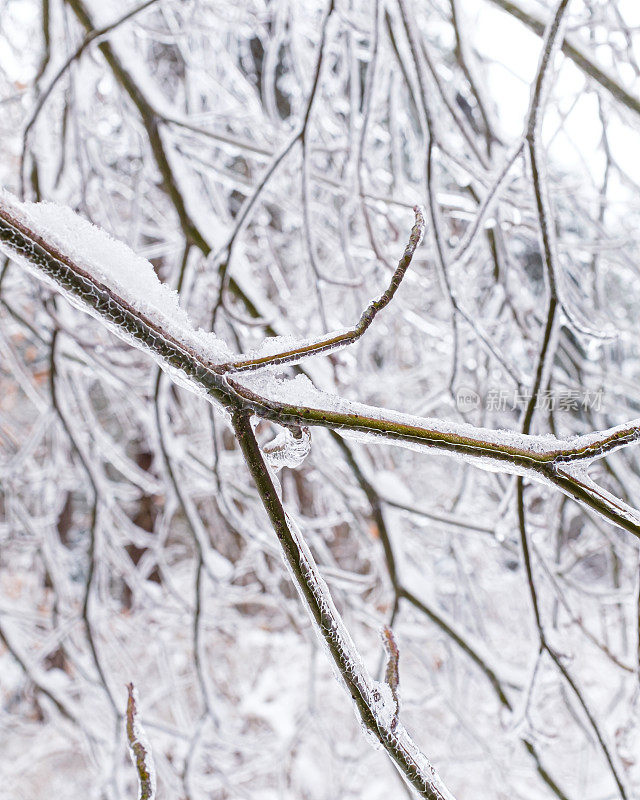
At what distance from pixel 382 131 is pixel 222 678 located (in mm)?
3573

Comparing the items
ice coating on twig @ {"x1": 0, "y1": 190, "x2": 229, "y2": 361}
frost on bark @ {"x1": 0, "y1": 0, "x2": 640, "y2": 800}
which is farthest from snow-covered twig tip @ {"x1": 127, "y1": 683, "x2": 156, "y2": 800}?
ice coating on twig @ {"x1": 0, "y1": 190, "x2": 229, "y2": 361}

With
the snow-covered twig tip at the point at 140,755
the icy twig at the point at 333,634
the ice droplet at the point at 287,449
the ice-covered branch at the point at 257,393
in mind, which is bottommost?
the snow-covered twig tip at the point at 140,755

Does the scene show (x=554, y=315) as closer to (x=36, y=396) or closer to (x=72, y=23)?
(x=72, y=23)

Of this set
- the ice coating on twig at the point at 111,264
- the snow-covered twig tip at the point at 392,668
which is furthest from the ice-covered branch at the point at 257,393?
the snow-covered twig tip at the point at 392,668

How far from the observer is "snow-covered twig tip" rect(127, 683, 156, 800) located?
16.3 inches

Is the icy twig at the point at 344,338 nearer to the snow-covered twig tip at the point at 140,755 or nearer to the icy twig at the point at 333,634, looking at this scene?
the icy twig at the point at 333,634

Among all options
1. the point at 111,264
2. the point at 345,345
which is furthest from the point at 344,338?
the point at 111,264

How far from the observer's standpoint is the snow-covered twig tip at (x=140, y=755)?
1.36 ft

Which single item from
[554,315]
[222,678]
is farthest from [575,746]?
[554,315]

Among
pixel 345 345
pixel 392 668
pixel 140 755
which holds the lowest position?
pixel 140 755

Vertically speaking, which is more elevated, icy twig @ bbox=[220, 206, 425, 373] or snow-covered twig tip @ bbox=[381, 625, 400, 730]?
icy twig @ bbox=[220, 206, 425, 373]

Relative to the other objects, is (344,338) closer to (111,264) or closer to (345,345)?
(345,345)

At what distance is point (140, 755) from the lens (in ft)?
1.37

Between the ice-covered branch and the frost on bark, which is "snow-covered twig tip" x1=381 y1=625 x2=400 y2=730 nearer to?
the frost on bark
